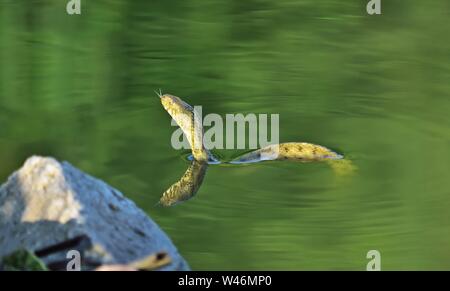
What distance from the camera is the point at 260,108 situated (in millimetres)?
3416

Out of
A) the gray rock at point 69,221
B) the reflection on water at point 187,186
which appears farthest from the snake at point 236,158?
the gray rock at point 69,221

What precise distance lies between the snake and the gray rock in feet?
2.57

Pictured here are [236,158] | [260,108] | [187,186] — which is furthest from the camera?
[260,108]

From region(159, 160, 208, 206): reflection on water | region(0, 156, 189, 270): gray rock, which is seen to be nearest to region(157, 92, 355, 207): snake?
region(159, 160, 208, 206): reflection on water

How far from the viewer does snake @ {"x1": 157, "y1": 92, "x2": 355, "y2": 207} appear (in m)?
3.06

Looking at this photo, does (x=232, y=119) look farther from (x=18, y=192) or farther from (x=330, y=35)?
(x=18, y=192)

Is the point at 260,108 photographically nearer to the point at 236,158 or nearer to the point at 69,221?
the point at 236,158

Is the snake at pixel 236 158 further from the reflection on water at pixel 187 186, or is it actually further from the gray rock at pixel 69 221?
the gray rock at pixel 69 221

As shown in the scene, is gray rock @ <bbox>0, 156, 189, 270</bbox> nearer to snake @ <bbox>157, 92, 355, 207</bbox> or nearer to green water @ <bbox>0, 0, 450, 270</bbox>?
green water @ <bbox>0, 0, 450, 270</bbox>

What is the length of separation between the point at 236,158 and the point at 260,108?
0.33 metres

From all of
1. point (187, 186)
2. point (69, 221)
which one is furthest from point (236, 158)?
point (69, 221)

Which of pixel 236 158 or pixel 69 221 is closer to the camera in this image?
pixel 69 221

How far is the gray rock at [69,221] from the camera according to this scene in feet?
6.84

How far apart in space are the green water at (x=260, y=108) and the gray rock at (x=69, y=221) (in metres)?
0.39
